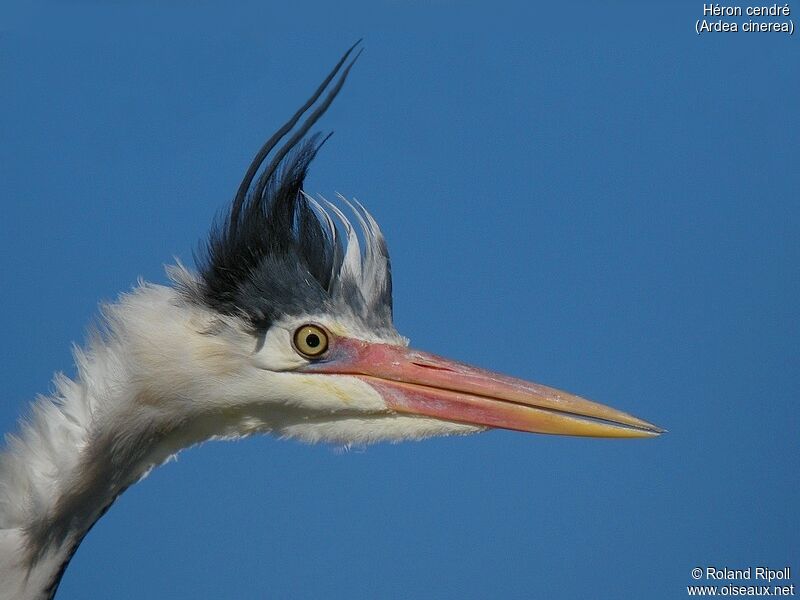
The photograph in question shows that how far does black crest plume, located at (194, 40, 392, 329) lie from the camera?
1.55 metres

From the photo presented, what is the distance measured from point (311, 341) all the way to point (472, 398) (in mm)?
296

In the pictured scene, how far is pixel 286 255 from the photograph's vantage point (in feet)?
5.17

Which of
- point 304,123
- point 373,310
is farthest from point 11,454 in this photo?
point 304,123

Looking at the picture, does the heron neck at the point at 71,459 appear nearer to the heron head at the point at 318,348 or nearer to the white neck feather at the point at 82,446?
the white neck feather at the point at 82,446

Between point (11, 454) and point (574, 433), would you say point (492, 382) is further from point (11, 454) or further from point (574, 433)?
point (11, 454)

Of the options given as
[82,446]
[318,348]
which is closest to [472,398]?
[318,348]

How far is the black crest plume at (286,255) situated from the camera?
1.55 meters

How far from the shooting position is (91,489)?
150 centimetres

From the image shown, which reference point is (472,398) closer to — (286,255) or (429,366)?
(429,366)

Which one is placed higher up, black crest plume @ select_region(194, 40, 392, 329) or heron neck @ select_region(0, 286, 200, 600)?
black crest plume @ select_region(194, 40, 392, 329)

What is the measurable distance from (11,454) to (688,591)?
1910 millimetres

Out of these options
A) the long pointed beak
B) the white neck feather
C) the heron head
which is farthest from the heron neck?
the long pointed beak

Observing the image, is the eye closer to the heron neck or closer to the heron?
the heron

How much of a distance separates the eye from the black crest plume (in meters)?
0.03
